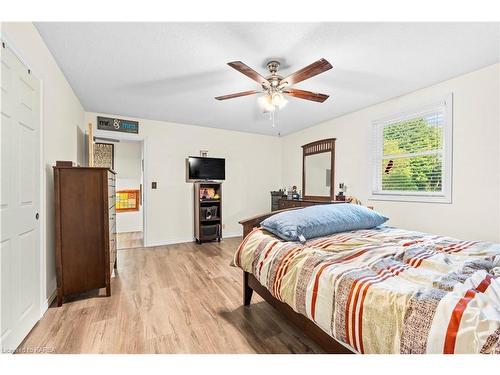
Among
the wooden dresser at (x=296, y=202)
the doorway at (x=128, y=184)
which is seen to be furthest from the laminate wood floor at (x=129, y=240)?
the wooden dresser at (x=296, y=202)

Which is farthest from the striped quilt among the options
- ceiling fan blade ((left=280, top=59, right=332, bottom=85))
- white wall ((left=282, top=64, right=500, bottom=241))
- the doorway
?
the doorway

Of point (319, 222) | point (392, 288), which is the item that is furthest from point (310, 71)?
point (392, 288)

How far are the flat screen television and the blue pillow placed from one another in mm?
2930

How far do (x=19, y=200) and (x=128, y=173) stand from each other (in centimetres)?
429

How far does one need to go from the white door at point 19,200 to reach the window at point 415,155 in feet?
13.1

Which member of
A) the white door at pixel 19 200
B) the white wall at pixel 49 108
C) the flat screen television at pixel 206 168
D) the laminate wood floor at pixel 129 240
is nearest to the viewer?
the white door at pixel 19 200

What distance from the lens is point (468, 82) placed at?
2492 mm

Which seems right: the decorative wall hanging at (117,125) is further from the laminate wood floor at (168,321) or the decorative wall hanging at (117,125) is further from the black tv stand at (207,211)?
the laminate wood floor at (168,321)

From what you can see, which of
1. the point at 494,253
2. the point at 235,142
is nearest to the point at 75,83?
the point at 235,142

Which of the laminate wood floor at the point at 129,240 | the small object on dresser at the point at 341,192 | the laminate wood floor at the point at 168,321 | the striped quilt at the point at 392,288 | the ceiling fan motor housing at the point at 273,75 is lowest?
the laminate wood floor at the point at 129,240

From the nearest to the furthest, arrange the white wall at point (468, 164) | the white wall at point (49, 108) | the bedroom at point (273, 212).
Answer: the bedroom at point (273, 212)
the white wall at point (49, 108)
the white wall at point (468, 164)

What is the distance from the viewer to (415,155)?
10.1 ft

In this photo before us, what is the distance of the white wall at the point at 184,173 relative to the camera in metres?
4.24

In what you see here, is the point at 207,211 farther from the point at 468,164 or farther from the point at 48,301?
the point at 468,164
